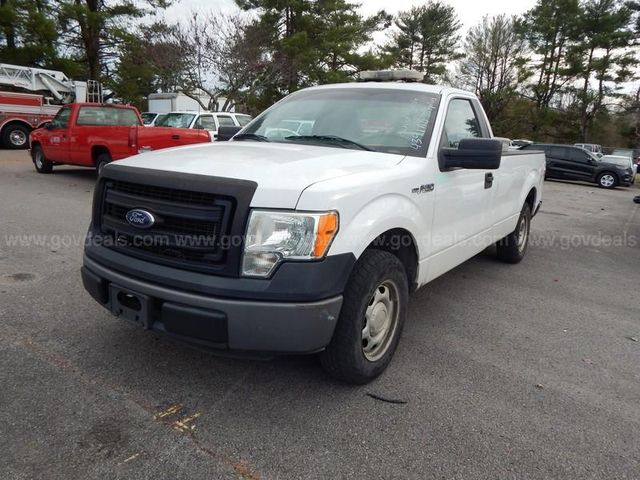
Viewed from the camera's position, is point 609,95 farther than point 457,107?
Yes

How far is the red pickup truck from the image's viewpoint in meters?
9.54

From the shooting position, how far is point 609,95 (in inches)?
1438

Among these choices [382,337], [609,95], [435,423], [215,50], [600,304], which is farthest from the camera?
[609,95]

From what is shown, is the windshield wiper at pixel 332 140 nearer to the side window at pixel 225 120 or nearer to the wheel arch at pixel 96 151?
the wheel arch at pixel 96 151

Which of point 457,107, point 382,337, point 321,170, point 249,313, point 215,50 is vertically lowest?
point 382,337

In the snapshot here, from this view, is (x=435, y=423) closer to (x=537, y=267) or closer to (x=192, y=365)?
(x=192, y=365)

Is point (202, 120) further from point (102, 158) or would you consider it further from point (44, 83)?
point (44, 83)

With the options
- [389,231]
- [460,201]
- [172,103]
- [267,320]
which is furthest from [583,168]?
[172,103]

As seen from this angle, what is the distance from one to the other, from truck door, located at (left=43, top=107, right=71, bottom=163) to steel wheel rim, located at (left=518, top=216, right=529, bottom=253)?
9585mm

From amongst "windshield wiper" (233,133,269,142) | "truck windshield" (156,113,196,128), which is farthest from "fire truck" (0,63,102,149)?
"windshield wiper" (233,133,269,142)

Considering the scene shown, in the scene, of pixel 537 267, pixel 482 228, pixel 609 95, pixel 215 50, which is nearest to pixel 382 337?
pixel 482 228

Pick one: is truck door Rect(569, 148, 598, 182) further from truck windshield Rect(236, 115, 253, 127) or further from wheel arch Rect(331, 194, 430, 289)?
wheel arch Rect(331, 194, 430, 289)

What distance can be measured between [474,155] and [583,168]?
19160 millimetres

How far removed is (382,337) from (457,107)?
7.00 feet
